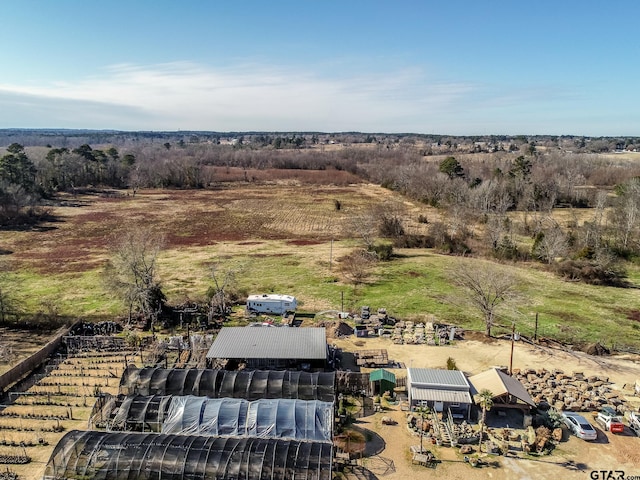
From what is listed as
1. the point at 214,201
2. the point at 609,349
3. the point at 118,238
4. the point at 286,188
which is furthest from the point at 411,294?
the point at 286,188

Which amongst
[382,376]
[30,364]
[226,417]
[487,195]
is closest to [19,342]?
[30,364]

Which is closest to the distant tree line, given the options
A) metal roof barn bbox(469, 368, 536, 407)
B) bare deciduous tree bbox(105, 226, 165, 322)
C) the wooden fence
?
metal roof barn bbox(469, 368, 536, 407)

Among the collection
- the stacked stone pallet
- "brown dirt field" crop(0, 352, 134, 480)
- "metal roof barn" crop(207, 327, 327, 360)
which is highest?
"metal roof barn" crop(207, 327, 327, 360)

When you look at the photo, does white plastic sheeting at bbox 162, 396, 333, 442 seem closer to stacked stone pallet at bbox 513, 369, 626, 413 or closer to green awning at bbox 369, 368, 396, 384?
green awning at bbox 369, 368, 396, 384

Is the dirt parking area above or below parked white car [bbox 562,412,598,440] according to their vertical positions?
below

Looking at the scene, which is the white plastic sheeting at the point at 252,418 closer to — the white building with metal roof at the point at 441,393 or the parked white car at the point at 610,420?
the white building with metal roof at the point at 441,393

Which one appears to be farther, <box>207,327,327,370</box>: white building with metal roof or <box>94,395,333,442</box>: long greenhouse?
<box>207,327,327,370</box>: white building with metal roof

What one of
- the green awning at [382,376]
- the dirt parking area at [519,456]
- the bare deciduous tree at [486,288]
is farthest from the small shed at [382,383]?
the bare deciduous tree at [486,288]

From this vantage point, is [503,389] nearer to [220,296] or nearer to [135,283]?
[220,296]

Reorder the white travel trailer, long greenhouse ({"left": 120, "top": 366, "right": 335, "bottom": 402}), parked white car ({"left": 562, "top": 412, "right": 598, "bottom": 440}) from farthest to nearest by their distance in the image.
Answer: the white travel trailer → long greenhouse ({"left": 120, "top": 366, "right": 335, "bottom": 402}) → parked white car ({"left": 562, "top": 412, "right": 598, "bottom": 440})
